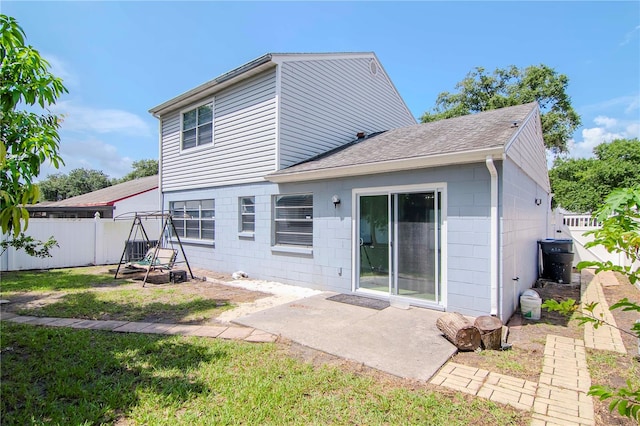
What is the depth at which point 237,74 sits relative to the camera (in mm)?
9375

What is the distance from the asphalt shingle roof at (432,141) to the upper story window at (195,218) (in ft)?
12.2

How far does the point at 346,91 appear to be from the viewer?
11055 mm

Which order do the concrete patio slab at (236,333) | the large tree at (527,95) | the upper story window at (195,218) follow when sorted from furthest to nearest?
the large tree at (527,95), the upper story window at (195,218), the concrete patio slab at (236,333)

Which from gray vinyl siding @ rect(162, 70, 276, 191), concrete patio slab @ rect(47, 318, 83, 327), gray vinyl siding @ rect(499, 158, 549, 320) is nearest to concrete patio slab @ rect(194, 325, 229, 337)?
concrete patio slab @ rect(47, 318, 83, 327)

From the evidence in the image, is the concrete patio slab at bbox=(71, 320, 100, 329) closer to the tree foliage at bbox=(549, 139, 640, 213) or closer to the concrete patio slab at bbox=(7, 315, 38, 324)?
the concrete patio slab at bbox=(7, 315, 38, 324)

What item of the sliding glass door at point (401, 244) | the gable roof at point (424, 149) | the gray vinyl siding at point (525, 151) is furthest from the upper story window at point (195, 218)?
the gray vinyl siding at point (525, 151)

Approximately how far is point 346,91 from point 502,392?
9.67m

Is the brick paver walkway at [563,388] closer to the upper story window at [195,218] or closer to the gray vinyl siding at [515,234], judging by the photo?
the gray vinyl siding at [515,234]

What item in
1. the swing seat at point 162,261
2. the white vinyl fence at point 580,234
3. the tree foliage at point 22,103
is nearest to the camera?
the tree foliage at point 22,103

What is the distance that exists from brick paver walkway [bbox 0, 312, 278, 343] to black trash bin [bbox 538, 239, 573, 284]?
8.52 meters

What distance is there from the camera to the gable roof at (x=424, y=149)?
18.4ft

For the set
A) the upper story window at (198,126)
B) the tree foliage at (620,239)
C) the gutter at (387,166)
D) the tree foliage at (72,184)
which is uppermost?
the tree foliage at (72,184)

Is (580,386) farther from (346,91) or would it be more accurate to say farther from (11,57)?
(346,91)

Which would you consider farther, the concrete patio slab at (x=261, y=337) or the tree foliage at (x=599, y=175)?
the tree foliage at (x=599, y=175)
